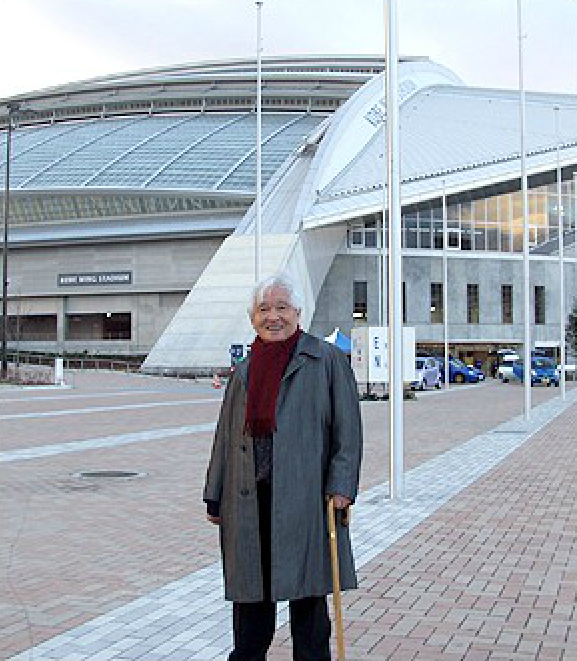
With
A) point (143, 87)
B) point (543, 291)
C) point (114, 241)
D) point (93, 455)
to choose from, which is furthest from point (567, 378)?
point (93, 455)

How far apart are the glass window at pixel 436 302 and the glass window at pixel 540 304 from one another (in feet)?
22.2

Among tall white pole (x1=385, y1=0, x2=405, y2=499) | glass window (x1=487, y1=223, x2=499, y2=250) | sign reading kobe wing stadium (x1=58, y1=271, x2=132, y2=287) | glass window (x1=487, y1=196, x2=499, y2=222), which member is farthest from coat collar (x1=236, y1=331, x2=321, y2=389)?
glass window (x1=487, y1=196, x2=499, y2=222)

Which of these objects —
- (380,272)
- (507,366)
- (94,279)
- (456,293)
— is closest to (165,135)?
(94,279)

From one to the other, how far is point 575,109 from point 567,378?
18.5m

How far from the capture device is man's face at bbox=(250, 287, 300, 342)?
13.1ft

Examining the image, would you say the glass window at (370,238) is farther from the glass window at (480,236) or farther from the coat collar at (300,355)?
the coat collar at (300,355)

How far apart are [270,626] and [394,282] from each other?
6.73m

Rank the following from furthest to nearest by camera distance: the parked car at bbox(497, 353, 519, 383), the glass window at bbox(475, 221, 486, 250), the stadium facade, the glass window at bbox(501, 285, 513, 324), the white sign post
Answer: the glass window at bbox(475, 221, 486, 250) < the glass window at bbox(501, 285, 513, 324) < the stadium facade < the parked car at bbox(497, 353, 519, 383) < the white sign post

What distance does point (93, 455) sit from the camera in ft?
44.5

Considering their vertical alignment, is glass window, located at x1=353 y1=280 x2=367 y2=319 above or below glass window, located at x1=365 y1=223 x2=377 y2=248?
below

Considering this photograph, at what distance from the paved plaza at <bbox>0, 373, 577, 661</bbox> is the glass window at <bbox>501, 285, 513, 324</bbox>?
4346 cm

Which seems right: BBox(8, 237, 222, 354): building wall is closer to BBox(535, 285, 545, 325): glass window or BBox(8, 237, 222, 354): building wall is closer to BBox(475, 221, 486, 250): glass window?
BBox(475, 221, 486, 250): glass window

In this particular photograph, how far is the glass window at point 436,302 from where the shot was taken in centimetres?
5644

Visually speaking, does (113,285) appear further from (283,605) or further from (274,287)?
(274,287)
